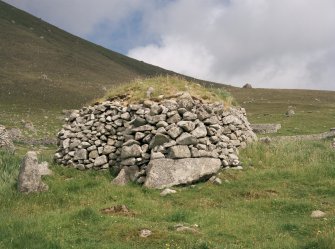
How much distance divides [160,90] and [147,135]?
324cm

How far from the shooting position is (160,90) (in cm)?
2141

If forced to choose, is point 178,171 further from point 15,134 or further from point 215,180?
point 15,134

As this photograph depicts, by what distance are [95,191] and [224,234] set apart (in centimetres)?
606

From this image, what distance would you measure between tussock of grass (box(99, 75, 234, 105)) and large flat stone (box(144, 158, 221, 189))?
14.1 feet

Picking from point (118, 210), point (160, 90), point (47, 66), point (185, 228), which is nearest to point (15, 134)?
point (160, 90)

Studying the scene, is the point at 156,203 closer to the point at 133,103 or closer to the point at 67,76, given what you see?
the point at 133,103

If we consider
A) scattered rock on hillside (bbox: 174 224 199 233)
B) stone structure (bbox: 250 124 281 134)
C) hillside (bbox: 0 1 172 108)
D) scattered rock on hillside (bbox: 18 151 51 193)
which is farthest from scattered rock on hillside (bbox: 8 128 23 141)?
scattered rock on hillside (bbox: 174 224 199 233)

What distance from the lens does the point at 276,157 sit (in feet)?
65.6

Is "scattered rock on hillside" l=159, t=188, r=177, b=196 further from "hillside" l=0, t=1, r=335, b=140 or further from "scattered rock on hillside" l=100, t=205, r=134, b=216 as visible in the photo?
"hillside" l=0, t=1, r=335, b=140

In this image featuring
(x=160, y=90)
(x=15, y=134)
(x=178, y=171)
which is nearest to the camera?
(x=178, y=171)

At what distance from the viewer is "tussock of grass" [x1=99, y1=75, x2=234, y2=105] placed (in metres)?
21.2

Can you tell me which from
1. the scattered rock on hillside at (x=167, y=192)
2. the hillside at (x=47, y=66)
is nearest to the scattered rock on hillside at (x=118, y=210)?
the scattered rock on hillside at (x=167, y=192)

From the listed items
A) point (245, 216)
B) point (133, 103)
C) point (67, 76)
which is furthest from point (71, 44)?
point (245, 216)

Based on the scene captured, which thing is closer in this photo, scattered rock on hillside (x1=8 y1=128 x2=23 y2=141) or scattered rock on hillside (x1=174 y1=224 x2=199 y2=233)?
scattered rock on hillside (x1=174 y1=224 x2=199 y2=233)
